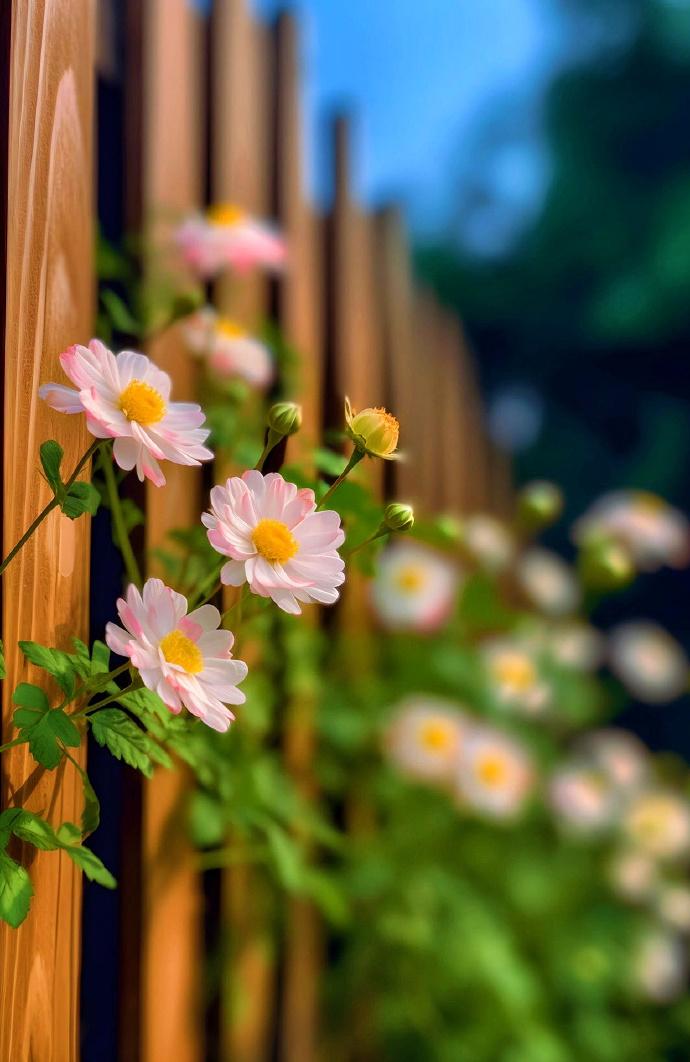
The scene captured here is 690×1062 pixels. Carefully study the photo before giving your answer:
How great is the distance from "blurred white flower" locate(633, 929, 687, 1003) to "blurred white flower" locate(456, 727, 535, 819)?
422 mm

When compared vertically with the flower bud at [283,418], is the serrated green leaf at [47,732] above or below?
below

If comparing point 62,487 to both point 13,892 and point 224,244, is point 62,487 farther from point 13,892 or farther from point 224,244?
point 224,244

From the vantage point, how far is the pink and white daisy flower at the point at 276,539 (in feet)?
1.55

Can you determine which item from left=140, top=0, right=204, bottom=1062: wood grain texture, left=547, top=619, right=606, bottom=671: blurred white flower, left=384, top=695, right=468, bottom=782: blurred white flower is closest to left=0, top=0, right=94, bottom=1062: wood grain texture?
left=140, top=0, right=204, bottom=1062: wood grain texture

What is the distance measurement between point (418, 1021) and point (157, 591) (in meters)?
1.07

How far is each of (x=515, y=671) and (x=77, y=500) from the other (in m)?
1.14

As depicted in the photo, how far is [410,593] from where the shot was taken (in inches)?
60.8

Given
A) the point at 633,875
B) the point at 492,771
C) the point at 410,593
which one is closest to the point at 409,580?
the point at 410,593

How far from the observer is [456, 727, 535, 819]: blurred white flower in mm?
1425

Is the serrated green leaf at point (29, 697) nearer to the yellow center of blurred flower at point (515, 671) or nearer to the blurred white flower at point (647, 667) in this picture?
the yellow center of blurred flower at point (515, 671)

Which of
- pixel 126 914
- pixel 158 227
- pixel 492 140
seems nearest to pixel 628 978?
pixel 126 914

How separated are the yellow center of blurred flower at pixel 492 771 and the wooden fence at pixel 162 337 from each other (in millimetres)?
288

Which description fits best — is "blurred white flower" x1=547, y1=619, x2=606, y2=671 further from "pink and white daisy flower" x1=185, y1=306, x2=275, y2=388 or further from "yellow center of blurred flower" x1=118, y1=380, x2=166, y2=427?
"yellow center of blurred flower" x1=118, y1=380, x2=166, y2=427

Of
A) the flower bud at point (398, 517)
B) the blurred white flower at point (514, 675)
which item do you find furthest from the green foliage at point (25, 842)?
the blurred white flower at point (514, 675)
